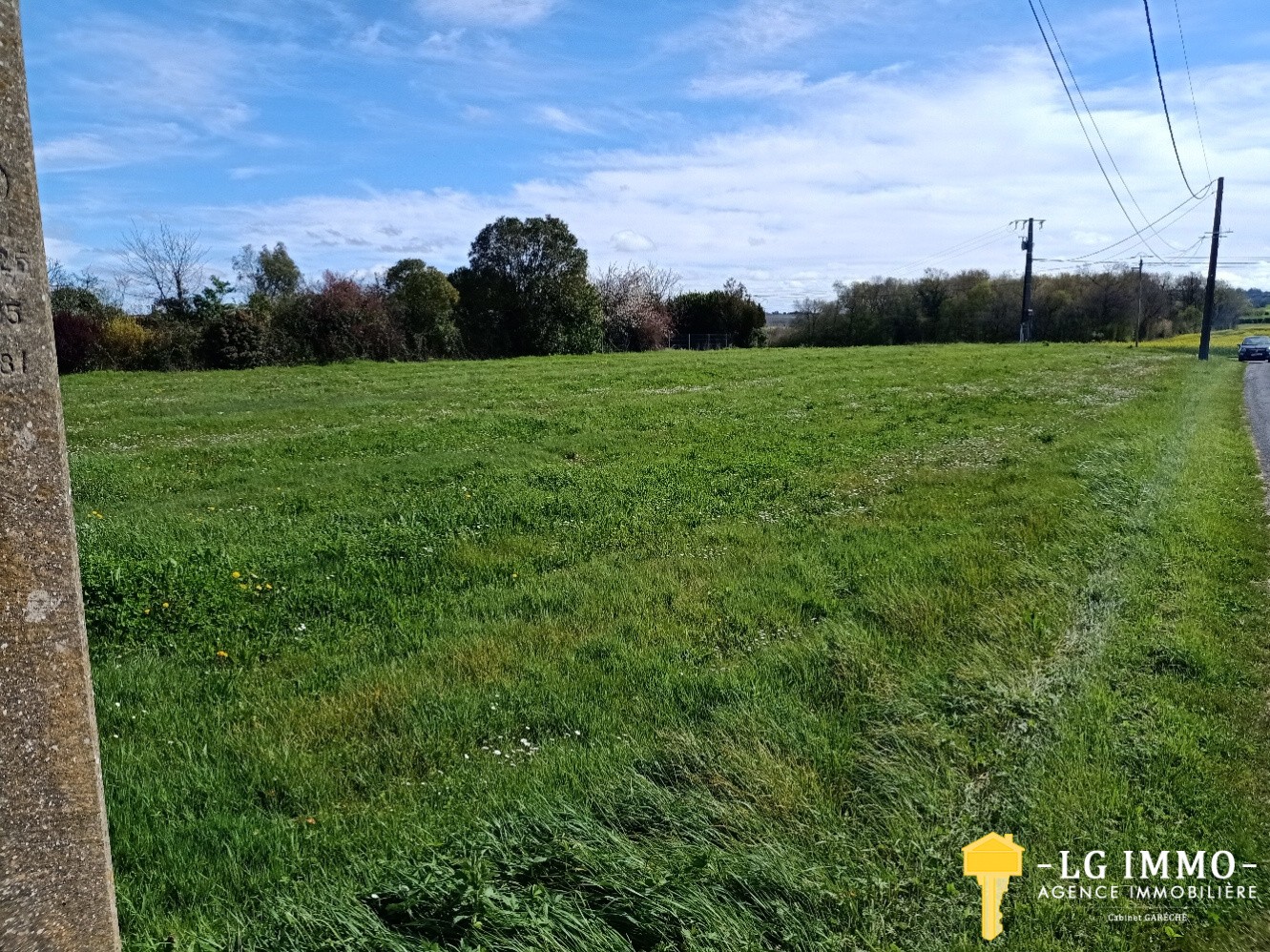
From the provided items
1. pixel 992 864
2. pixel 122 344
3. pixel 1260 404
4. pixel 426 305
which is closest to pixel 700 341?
pixel 426 305

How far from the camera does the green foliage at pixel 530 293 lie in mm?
46906

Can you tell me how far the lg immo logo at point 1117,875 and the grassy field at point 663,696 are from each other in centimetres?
7

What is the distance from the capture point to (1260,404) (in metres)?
22.0

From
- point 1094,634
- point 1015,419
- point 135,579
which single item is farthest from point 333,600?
point 1015,419

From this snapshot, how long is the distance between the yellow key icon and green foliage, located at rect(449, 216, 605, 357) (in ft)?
147

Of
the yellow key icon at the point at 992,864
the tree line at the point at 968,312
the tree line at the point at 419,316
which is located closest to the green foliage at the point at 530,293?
the tree line at the point at 419,316

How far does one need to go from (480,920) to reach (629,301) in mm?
55558

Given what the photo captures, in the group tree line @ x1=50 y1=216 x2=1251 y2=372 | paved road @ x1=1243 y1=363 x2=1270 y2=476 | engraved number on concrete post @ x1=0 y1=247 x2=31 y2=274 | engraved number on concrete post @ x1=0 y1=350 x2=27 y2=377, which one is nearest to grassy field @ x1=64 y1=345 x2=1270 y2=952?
engraved number on concrete post @ x1=0 y1=350 x2=27 y2=377

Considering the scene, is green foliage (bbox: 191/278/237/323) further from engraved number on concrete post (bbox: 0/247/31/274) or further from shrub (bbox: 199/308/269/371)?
engraved number on concrete post (bbox: 0/247/31/274)

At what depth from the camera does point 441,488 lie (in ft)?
33.8

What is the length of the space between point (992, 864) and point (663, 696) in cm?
197

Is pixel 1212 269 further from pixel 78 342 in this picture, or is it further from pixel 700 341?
pixel 78 342

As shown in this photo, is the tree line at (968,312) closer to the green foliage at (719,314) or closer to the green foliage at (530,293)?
the green foliage at (719,314)

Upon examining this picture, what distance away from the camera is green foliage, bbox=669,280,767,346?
61969 millimetres
